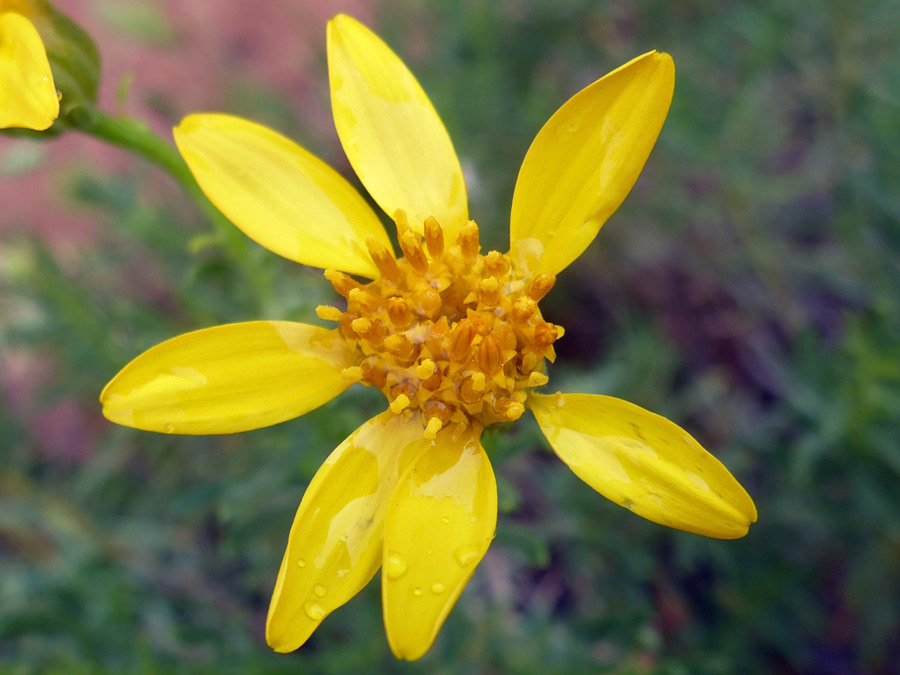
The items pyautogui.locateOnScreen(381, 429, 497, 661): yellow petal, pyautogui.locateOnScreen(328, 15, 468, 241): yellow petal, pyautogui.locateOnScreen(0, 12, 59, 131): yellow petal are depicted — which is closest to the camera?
pyautogui.locateOnScreen(381, 429, 497, 661): yellow petal

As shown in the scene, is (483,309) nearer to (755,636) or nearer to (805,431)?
(805,431)

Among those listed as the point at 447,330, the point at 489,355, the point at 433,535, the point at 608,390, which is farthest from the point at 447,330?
the point at 608,390

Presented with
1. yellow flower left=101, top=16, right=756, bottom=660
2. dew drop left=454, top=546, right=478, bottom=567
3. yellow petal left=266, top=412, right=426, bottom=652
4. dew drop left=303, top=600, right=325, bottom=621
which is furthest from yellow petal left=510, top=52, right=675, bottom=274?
dew drop left=303, top=600, right=325, bottom=621

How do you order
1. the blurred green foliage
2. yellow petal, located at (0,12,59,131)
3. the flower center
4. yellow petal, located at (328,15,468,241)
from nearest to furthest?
yellow petal, located at (0,12,59,131) → the flower center → yellow petal, located at (328,15,468,241) → the blurred green foliage

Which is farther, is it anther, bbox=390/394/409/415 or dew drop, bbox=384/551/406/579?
anther, bbox=390/394/409/415

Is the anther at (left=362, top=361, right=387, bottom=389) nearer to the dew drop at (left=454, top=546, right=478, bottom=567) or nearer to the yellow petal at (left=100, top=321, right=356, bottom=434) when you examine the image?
the yellow petal at (left=100, top=321, right=356, bottom=434)

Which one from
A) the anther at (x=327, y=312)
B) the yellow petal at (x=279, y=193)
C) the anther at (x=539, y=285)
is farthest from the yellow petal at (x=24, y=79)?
the anther at (x=539, y=285)

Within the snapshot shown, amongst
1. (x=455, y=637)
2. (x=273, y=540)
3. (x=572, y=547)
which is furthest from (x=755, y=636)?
(x=273, y=540)
